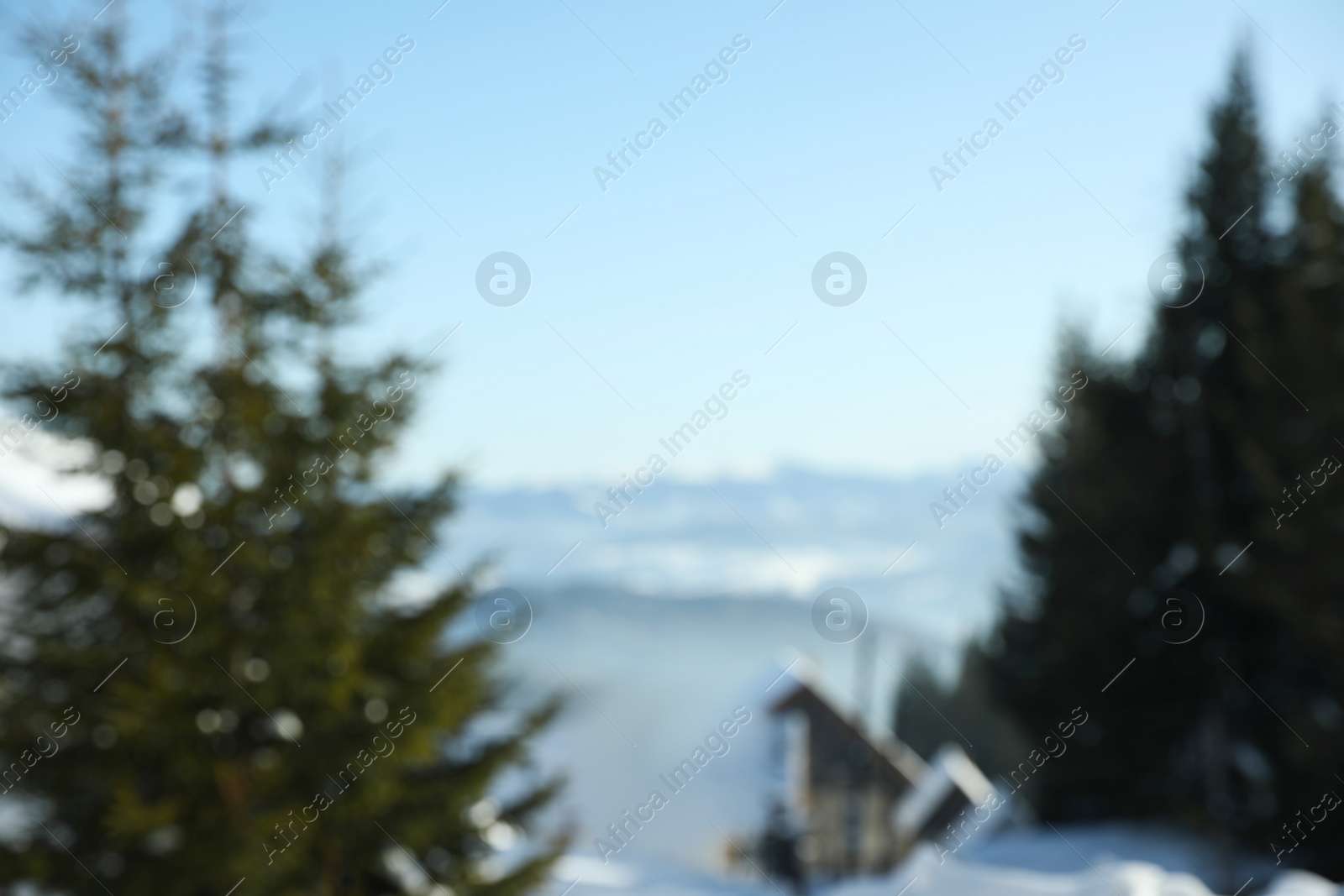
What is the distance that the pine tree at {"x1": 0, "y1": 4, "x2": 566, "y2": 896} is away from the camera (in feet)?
22.1

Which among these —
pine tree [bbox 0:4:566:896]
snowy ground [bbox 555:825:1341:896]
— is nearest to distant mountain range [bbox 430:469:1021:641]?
snowy ground [bbox 555:825:1341:896]

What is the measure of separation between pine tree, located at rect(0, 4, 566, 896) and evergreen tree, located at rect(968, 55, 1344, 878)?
1374 cm

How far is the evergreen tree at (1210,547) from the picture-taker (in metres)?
15.8

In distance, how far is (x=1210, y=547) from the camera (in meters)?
17.5


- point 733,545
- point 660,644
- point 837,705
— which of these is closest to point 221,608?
point 837,705

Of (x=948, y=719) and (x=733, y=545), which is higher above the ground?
(x=733, y=545)

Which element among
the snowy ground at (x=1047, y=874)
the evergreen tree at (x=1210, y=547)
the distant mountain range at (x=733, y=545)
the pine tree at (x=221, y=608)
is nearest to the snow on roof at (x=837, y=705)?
the snowy ground at (x=1047, y=874)

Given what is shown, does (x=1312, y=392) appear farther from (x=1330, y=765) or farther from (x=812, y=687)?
(x=812, y=687)

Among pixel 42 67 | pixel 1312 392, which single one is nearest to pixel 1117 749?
pixel 1312 392

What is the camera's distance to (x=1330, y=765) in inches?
605

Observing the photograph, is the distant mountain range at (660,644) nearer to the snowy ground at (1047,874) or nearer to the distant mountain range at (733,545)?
the distant mountain range at (733,545)

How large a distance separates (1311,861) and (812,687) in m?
11.2

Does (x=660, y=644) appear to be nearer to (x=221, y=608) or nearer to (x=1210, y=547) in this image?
(x=1210, y=547)

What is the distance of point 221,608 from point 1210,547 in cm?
1662
